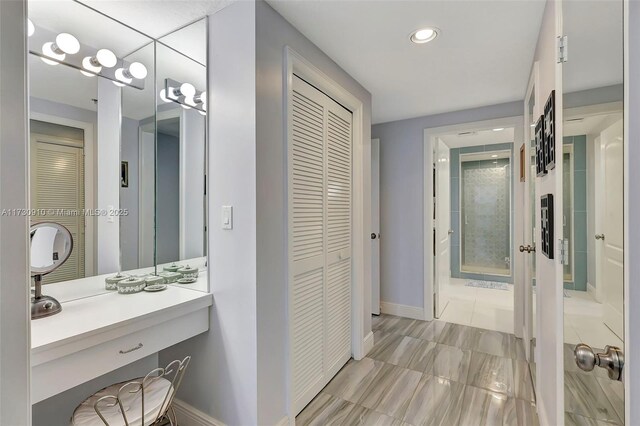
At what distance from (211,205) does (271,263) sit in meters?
0.47

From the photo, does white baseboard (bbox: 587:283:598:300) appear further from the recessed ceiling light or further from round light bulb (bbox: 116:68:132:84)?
round light bulb (bbox: 116:68:132:84)

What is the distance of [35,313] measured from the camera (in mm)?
1306

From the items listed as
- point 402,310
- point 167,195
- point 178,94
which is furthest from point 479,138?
point 167,195

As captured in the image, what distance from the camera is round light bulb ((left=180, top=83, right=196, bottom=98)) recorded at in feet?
6.27

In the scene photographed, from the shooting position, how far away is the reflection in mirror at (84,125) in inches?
57.0

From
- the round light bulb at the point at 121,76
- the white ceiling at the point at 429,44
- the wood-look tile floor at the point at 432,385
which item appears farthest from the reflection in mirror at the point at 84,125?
the wood-look tile floor at the point at 432,385

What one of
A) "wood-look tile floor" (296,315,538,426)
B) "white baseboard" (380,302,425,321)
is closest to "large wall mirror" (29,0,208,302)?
"wood-look tile floor" (296,315,538,426)

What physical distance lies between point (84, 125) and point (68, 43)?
424mm

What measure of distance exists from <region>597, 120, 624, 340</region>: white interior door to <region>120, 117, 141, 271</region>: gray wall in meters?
2.19

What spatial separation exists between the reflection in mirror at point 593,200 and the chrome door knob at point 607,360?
0.06 feet

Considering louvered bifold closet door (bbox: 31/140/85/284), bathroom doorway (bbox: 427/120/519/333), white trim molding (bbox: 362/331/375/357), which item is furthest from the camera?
bathroom doorway (bbox: 427/120/519/333)

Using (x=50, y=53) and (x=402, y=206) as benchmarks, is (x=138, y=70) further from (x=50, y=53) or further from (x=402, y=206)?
(x=402, y=206)

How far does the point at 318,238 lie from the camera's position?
6.77 ft

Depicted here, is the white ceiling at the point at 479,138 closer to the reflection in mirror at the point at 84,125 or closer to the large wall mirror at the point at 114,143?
the large wall mirror at the point at 114,143
